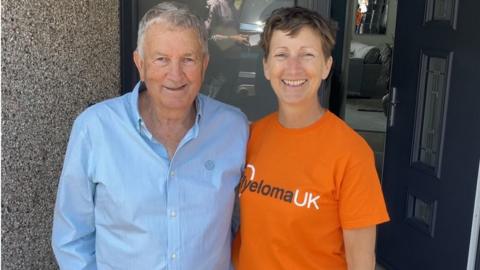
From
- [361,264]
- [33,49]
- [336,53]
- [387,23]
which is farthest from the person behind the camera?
[387,23]

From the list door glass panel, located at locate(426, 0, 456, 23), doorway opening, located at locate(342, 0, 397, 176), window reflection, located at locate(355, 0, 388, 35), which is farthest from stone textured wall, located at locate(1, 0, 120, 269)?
window reflection, located at locate(355, 0, 388, 35)

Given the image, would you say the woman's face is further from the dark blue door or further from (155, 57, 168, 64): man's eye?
the dark blue door

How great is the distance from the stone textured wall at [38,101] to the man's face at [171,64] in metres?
0.52

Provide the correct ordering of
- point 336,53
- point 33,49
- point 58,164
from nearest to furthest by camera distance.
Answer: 1. point 33,49
2. point 58,164
3. point 336,53

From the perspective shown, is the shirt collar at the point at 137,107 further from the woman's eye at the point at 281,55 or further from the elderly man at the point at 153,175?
the woman's eye at the point at 281,55

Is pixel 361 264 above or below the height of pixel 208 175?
below

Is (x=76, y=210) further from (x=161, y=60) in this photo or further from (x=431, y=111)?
(x=431, y=111)

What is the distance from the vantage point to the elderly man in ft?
5.20

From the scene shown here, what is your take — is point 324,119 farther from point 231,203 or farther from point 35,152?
point 35,152

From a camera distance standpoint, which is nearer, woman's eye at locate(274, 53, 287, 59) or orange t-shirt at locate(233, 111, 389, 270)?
orange t-shirt at locate(233, 111, 389, 270)

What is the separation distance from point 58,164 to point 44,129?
0.59ft

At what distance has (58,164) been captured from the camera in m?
2.16

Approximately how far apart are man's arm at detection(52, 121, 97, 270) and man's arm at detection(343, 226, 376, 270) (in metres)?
0.80

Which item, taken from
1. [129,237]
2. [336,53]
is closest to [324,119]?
[129,237]
